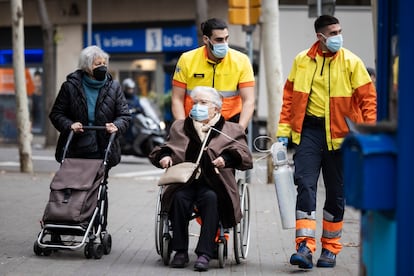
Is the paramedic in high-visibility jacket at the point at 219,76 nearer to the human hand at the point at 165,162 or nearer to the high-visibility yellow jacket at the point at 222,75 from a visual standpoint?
the high-visibility yellow jacket at the point at 222,75

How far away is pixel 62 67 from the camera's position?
1373 inches

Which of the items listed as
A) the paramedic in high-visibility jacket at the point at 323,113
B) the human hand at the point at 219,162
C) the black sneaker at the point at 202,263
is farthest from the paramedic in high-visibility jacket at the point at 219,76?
the black sneaker at the point at 202,263

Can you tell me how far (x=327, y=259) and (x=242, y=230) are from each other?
2.35 feet

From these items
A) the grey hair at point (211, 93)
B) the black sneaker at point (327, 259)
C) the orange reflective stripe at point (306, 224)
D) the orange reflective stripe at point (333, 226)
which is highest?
the grey hair at point (211, 93)

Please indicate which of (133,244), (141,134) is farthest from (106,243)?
(141,134)

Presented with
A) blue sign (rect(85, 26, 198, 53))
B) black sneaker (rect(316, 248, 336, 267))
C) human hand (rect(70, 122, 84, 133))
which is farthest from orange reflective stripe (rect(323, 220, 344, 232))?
blue sign (rect(85, 26, 198, 53))

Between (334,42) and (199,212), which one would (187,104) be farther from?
(334,42)

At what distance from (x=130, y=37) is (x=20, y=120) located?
1668 cm

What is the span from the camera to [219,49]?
27.9 ft

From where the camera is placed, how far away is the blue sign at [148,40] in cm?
3297

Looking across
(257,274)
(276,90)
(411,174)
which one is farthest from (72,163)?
(276,90)

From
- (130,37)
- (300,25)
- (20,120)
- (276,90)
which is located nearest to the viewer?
(276,90)

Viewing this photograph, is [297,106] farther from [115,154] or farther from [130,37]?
[130,37]

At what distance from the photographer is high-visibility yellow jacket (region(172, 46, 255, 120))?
8641mm
